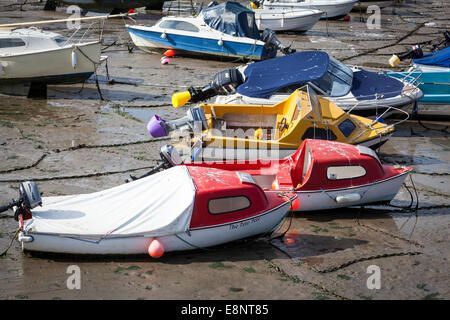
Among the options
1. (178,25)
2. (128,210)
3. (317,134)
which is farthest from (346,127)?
(178,25)

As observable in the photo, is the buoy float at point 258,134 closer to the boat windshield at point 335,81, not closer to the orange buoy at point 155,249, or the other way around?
the boat windshield at point 335,81

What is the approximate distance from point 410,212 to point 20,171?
7.47 metres

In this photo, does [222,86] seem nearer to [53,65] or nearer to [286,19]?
[53,65]

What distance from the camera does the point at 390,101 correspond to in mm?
14391

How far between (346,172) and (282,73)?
14.3ft

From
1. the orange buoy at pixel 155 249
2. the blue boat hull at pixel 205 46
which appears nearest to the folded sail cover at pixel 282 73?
the blue boat hull at pixel 205 46

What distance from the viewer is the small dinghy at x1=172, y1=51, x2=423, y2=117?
14.0m

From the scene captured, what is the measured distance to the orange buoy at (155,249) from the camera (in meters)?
8.69

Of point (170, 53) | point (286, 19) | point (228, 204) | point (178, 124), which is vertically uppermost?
point (178, 124)

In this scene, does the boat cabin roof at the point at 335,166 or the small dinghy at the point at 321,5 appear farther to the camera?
the small dinghy at the point at 321,5

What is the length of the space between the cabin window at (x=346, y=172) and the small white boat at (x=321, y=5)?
54.9ft

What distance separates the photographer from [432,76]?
1631 cm
